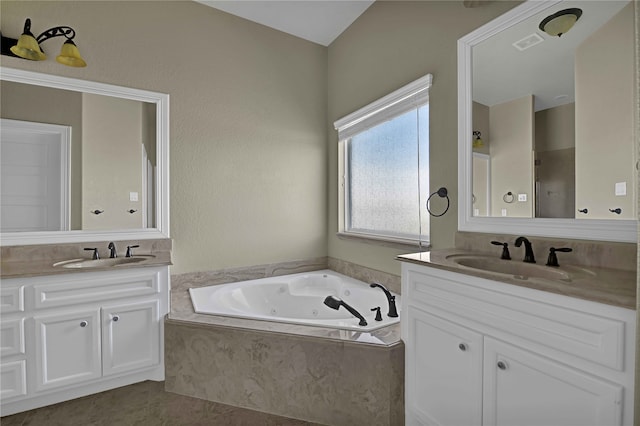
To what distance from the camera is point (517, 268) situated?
1497mm

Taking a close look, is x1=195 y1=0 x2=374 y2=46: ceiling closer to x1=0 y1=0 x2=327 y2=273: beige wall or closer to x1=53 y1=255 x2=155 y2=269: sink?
x1=0 y1=0 x2=327 y2=273: beige wall

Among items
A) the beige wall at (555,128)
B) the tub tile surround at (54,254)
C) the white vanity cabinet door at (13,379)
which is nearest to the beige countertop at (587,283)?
the beige wall at (555,128)

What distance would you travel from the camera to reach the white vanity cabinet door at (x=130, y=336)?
6.28 ft

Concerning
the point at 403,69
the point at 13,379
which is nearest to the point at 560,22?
the point at 403,69

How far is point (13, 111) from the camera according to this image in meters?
2.05

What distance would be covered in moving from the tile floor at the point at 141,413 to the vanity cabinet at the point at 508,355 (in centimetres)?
75

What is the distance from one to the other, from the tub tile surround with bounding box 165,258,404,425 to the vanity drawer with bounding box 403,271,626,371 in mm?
446

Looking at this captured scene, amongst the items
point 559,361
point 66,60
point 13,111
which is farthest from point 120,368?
point 559,361

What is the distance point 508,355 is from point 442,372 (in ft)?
1.15

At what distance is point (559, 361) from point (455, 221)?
3.42ft

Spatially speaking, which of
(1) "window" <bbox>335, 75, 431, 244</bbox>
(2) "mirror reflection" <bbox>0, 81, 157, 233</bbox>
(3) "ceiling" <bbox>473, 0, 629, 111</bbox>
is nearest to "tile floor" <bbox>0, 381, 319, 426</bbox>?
(2) "mirror reflection" <bbox>0, 81, 157, 233</bbox>

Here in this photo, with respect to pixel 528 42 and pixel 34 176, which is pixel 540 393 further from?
pixel 34 176

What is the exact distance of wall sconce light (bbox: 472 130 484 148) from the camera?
1818 millimetres

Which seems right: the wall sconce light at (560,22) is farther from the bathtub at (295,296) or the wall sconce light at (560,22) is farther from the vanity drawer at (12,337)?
the vanity drawer at (12,337)
